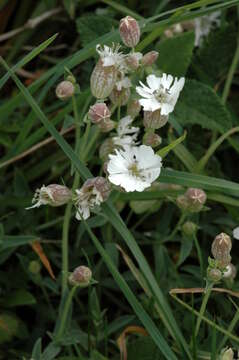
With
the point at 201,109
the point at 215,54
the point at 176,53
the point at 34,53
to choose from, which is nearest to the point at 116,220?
the point at 34,53

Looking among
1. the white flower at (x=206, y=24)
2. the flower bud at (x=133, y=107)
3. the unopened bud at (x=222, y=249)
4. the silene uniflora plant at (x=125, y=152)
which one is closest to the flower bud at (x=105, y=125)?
the silene uniflora plant at (x=125, y=152)

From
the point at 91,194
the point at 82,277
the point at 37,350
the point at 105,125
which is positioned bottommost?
the point at 37,350

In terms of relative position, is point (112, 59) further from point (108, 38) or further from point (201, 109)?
point (201, 109)

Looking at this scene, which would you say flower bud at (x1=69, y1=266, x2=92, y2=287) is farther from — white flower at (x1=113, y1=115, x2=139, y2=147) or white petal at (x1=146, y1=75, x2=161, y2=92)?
white petal at (x1=146, y1=75, x2=161, y2=92)

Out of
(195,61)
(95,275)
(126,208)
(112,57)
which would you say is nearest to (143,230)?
(126,208)

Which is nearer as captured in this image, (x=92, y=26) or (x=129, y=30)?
(x=129, y=30)

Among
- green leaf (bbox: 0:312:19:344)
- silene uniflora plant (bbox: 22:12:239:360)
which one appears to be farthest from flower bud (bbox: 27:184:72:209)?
green leaf (bbox: 0:312:19:344)
